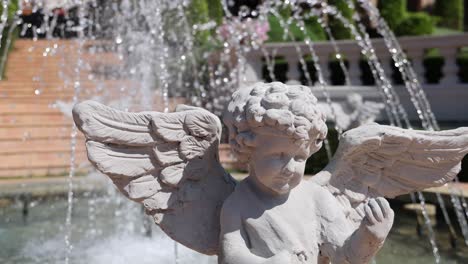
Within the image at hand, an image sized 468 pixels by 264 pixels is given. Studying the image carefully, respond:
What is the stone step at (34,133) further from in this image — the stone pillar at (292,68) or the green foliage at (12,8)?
the green foliage at (12,8)

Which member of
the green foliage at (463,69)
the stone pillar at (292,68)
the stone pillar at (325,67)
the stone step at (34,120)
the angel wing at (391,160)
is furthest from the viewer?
the stone pillar at (292,68)

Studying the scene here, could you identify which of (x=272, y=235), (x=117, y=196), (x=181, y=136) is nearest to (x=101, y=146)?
(x=181, y=136)

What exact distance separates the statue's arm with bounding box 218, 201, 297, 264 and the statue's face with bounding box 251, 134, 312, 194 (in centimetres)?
18

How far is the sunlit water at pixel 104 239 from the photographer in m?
5.01

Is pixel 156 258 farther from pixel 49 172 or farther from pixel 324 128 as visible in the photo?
pixel 49 172

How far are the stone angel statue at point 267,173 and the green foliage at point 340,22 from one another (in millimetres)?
11190

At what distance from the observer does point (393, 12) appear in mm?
15133

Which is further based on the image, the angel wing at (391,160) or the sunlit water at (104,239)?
the sunlit water at (104,239)

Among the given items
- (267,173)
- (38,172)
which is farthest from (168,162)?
(38,172)

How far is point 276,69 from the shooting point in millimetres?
10391

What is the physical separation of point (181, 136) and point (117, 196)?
5.53m

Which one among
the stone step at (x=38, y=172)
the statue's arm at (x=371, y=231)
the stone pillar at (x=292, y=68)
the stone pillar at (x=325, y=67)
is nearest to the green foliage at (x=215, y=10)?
the stone pillar at (x=292, y=68)

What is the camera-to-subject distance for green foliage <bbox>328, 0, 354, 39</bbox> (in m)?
13.3

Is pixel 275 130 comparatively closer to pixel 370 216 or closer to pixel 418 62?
pixel 370 216
